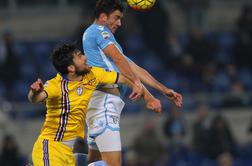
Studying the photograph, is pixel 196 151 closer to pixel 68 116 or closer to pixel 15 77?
pixel 15 77

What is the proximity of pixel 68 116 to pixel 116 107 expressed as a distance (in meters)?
1.02

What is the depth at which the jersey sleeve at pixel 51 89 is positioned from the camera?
8914mm

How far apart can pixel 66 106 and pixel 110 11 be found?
1335 mm

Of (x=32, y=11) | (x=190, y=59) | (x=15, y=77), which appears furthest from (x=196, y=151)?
(x=32, y=11)

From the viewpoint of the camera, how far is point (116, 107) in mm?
10133

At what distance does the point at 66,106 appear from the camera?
918 centimetres

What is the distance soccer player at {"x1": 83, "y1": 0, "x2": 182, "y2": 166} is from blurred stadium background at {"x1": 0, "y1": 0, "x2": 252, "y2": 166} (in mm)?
5554

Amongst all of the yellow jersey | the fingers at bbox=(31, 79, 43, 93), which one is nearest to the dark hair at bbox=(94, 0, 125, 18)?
the yellow jersey

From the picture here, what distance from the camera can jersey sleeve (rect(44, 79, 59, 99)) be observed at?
8.91 metres

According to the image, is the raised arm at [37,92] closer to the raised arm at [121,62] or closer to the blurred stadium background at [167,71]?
the raised arm at [121,62]

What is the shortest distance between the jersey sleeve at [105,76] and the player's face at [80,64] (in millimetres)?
294

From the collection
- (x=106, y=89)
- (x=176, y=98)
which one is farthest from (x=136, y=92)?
(x=106, y=89)

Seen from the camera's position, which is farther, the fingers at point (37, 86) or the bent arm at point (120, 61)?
the bent arm at point (120, 61)

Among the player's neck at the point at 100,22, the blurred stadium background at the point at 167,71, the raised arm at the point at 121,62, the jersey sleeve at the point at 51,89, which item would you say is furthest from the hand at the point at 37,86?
the blurred stadium background at the point at 167,71
